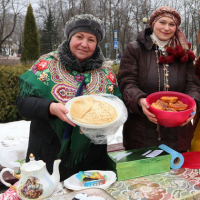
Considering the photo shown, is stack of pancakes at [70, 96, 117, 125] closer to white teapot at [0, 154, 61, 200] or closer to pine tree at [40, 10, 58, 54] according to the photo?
white teapot at [0, 154, 61, 200]

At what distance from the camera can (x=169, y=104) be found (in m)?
1.49

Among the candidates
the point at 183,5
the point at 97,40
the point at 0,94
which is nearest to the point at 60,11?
the point at 183,5

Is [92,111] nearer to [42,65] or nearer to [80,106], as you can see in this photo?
[80,106]

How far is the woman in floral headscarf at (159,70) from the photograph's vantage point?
1.75 meters

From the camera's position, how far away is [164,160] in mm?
1474

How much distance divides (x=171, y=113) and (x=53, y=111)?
0.70 m

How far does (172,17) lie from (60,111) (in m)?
1.10

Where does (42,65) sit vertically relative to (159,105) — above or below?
above

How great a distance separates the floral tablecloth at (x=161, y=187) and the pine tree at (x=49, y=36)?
79.4ft

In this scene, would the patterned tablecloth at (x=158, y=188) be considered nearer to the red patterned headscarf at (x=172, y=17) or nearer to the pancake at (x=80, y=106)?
the pancake at (x=80, y=106)

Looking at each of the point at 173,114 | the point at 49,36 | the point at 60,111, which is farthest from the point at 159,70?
the point at 49,36

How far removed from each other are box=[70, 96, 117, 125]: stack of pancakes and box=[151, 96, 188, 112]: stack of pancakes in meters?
0.29

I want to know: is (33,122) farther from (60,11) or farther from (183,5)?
(183,5)

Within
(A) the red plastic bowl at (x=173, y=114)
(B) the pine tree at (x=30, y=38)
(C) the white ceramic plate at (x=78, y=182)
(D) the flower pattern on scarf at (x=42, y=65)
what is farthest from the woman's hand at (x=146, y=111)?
(B) the pine tree at (x=30, y=38)
